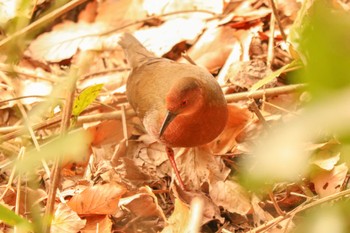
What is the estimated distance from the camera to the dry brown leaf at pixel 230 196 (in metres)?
2.60

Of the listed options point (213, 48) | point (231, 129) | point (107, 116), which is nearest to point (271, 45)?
point (213, 48)

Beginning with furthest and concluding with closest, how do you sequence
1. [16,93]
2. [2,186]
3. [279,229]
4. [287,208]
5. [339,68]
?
[16,93] → [2,186] → [287,208] → [279,229] → [339,68]

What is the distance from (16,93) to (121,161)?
73cm

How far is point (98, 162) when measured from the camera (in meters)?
3.04

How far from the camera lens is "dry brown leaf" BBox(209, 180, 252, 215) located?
2.60 metres

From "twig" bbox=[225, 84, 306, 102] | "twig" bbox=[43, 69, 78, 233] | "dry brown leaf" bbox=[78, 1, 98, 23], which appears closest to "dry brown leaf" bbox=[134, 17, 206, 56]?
"dry brown leaf" bbox=[78, 1, 98, 23]

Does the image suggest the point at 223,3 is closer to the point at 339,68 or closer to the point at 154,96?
the point at 154,96

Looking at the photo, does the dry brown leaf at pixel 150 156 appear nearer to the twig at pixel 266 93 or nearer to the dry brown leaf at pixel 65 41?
the twig at pixel 266 93

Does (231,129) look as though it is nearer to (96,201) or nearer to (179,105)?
(179,105)

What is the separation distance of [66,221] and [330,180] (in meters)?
1.09

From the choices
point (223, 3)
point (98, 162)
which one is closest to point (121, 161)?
point (98, 162)

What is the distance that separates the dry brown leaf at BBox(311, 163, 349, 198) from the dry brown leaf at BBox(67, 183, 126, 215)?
0.82 metres

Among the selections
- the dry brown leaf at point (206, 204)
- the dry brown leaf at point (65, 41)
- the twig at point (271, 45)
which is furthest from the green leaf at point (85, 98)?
the dry brown leaf at point (65, 41)

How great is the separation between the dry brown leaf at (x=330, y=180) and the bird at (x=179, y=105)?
54cm
